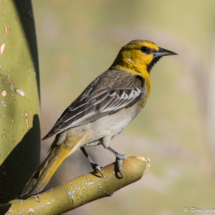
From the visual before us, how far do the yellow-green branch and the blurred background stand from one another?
3.46m

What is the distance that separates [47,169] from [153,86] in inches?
193

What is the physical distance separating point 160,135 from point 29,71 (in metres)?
4.30

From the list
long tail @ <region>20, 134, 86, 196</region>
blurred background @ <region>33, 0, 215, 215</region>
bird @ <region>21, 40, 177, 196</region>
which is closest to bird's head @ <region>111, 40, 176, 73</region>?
bird @ <region>21, 40, 177, 196</region>

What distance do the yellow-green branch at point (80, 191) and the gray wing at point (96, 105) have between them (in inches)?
27.0

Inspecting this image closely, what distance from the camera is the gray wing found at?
9.56ft

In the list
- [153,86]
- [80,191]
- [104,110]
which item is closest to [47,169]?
[80,191]

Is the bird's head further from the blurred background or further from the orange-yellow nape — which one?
the blurred background

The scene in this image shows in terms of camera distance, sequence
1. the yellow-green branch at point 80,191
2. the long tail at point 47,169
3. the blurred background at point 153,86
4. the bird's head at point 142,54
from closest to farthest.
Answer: the yellow-green branch at point 80,191, the long tail at point 47,169, the bird's head at point 142,54, the blurred background at point 153,86

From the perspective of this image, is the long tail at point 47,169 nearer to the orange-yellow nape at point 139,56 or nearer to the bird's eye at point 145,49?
the orange-yellow nape at point 139,56

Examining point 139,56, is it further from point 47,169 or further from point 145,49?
point 47,169

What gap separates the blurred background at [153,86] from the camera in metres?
5.83

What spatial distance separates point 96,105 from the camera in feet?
10.4

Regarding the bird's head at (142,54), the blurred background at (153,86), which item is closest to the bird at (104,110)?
the bird's head at (142,54)

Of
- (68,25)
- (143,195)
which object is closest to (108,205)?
(143,195)
